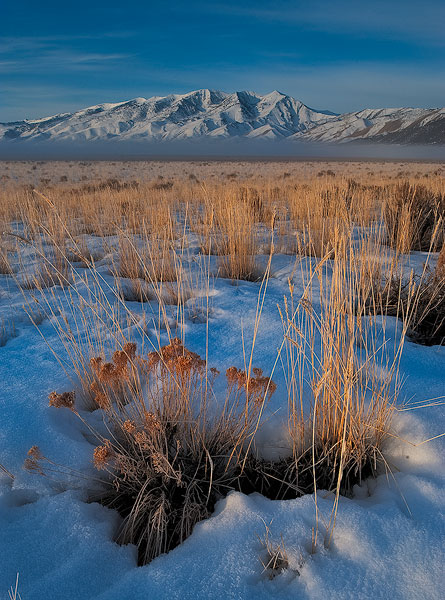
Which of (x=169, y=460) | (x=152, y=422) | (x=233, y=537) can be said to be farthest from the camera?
(x=169, y=460)

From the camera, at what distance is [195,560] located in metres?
1.22

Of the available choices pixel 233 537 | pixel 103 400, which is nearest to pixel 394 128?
pixel 103 400

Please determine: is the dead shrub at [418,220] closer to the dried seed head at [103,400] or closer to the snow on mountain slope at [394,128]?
the dried seed head at [103,400]

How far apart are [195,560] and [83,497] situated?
0.51 m

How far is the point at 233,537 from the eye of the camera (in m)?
1.28

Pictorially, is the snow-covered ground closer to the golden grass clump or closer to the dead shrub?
the golden grass clump

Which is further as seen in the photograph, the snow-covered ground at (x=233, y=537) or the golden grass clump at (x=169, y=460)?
the golden grass clump at (x=169, y=460)

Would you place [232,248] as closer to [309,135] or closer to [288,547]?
[288,547]

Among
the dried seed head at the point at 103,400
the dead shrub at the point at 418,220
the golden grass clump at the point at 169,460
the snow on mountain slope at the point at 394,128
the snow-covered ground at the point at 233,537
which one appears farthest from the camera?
the snow on mountain slope at the point at 394,128

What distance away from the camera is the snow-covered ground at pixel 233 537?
114cm

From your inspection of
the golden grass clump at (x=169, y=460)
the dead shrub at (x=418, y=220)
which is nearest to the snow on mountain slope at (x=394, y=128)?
the dead shrub at (x=418, y=220)

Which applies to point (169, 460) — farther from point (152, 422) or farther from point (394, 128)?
point (394, 128)

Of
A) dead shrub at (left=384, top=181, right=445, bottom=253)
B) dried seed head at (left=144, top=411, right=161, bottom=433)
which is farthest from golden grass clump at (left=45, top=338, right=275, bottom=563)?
dead shrub at (left=384, top=181, right=445, bottom=253)

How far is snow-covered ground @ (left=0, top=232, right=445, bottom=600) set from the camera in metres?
1.14
